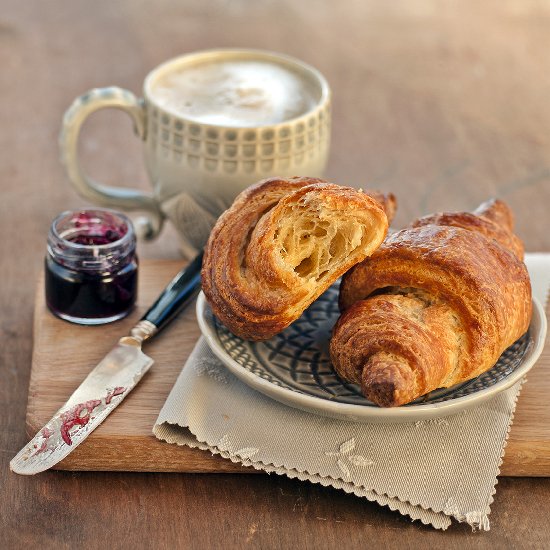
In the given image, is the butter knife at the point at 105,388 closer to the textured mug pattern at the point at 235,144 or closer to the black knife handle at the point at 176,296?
the black knife handle at the point at 176,296

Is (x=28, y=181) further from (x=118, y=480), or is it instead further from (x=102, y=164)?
(x=118, y=480)

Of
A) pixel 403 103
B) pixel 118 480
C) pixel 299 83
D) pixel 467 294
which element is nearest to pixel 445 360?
pixel 467 294

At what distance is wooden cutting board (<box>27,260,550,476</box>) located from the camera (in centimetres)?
136

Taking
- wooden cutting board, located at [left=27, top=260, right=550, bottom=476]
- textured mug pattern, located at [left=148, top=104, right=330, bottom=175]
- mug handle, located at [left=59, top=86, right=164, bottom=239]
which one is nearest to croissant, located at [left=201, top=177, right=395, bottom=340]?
wooden cutting board, located at [left=27, top=260, right=550, bottom=476]

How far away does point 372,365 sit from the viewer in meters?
1.29

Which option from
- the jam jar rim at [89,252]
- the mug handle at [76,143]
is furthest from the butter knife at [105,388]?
the mug handle at [76,143]

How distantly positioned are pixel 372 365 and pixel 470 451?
0.67 ft

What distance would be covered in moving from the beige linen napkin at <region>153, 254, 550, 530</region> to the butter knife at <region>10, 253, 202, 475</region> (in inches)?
3.6

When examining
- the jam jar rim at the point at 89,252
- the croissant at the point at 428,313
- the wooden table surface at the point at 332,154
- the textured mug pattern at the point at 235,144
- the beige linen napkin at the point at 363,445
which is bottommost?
the wooden table surface at the point at 332,154

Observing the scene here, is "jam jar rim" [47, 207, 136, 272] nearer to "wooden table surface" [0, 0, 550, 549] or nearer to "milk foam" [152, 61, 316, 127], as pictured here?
"wooden table surface" [0, 0, 550, 549]

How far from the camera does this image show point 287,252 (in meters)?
1.36

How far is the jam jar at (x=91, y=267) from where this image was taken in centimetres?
159

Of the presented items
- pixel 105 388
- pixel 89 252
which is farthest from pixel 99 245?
pixel 105 388

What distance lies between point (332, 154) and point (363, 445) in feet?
3.81
